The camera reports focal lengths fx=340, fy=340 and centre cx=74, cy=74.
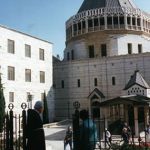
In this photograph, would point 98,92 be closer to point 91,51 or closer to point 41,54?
point 91,51

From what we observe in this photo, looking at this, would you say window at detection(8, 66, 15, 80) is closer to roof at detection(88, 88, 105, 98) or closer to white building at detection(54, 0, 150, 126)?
white building at detection(54, 0, 150, 126)

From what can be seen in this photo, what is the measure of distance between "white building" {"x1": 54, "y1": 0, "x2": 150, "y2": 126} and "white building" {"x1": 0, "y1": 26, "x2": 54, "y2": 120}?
124 inches

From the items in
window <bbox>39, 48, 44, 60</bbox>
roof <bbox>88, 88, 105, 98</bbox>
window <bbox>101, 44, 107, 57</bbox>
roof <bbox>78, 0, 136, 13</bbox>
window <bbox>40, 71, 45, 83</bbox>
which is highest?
roof <bbox>78, 0, 136, 13</bbox>

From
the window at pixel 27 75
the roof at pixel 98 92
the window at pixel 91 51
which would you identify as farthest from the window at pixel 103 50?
the window at pixel 27 75

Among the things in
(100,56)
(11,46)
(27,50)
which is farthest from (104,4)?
(11,46)

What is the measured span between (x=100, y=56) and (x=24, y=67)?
36.8ft

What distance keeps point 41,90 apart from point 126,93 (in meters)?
9.57

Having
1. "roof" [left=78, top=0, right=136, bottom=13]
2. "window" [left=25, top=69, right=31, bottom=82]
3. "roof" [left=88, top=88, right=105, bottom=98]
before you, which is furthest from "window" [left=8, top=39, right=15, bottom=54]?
"roof" [left=78, top=0, right=136, bottom=13]

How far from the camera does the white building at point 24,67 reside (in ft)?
103

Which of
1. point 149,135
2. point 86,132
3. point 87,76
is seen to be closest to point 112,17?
point 87,76

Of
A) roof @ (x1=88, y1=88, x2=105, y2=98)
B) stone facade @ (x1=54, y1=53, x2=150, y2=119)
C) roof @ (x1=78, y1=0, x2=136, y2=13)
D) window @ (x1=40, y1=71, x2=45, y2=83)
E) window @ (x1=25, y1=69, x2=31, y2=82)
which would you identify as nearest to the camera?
window @ (x1=25, y1=69, x2=31, y2=82)

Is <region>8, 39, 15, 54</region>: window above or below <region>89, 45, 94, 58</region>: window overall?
below

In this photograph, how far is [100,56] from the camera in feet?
136

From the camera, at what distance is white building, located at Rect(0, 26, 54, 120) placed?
31.4 m
